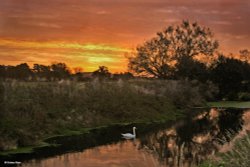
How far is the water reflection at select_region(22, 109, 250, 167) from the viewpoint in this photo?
18781 millimetres

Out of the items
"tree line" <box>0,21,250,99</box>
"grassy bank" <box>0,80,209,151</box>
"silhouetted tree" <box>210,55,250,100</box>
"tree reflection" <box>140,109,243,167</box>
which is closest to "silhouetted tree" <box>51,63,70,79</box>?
"tree line" <box>0,21,250,99</box>

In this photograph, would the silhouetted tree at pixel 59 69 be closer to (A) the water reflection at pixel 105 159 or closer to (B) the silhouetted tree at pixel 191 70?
(B) the silhouetted tree at pixel 191 70

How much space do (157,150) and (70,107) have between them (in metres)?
10.8

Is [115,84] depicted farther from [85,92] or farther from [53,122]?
[53,122]

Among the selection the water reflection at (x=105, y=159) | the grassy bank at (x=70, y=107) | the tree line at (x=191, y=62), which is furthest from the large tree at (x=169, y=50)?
the water reflection at (x=105, y=159)

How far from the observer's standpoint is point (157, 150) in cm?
2170

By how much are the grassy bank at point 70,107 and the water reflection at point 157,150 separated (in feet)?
11.8

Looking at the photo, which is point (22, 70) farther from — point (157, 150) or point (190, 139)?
point (157, 150)

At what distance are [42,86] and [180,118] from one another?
12.2 metres

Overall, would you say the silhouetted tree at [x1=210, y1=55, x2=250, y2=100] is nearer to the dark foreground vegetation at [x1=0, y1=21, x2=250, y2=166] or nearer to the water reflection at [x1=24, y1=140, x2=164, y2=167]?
the dark foreground vegetation at [x1=0, y1=21, x2=250, y2=166]

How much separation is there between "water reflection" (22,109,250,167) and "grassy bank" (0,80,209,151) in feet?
11.8

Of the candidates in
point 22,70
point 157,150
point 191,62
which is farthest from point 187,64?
point 157,150

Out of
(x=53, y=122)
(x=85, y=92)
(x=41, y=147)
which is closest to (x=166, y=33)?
(x=85, y=92)

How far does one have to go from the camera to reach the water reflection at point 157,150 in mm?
18781
